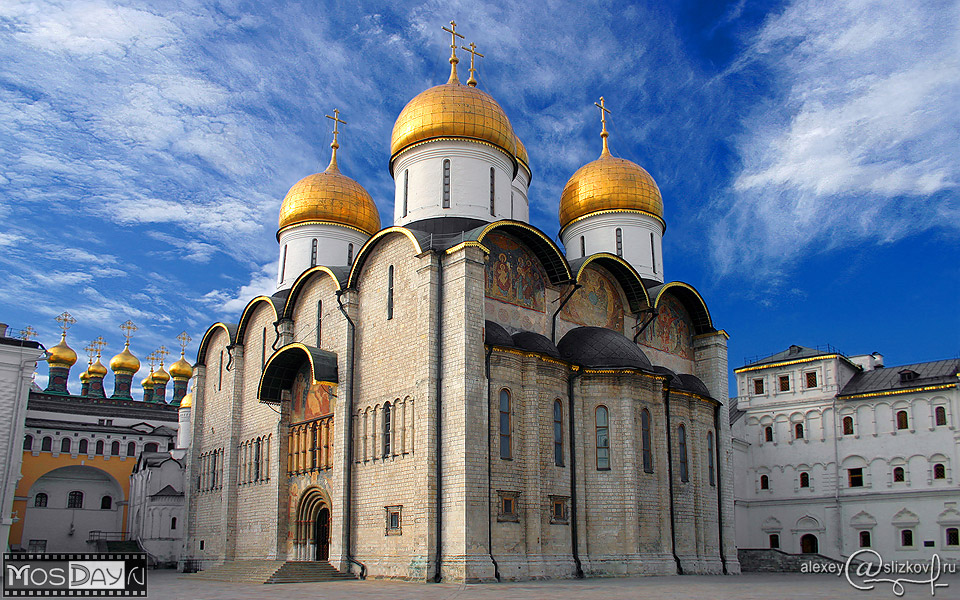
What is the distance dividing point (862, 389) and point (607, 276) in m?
13.2

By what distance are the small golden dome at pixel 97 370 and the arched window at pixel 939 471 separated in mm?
37828

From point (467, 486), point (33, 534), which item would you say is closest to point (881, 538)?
point (467, 486)

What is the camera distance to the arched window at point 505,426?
1483 cm

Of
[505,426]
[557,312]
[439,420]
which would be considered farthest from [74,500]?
[505,426]

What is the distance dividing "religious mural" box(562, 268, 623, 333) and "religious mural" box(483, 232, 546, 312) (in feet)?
3.34

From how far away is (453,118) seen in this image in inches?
734

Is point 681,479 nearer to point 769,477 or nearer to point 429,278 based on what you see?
point 429,278

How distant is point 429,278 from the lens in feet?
50.5

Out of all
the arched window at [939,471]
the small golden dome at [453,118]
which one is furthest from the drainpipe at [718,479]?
the arched window at [939,471]

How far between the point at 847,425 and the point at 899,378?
2277 mm

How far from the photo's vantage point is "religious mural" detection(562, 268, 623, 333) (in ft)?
59.4

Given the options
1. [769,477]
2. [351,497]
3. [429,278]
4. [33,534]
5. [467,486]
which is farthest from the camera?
[33,534]

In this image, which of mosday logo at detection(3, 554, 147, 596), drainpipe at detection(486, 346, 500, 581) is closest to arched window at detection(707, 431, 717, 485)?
drainpipe at detection(486, 346, 500, 581)

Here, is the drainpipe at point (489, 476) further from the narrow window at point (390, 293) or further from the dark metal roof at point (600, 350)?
the narrow window at point (390, 293)
